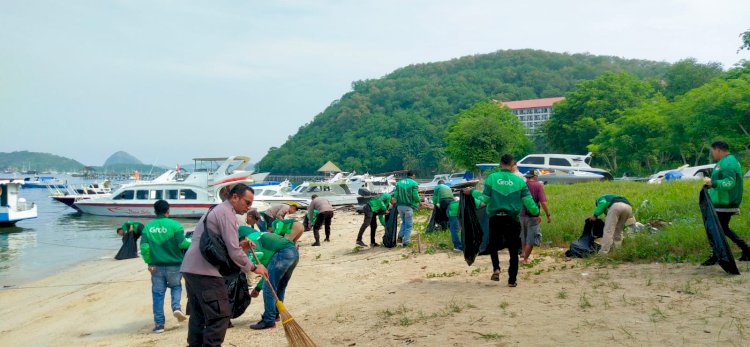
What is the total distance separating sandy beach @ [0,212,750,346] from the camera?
557 cm

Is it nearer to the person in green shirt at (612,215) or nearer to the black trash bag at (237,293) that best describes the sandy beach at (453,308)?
the black trash bag at (237,293)

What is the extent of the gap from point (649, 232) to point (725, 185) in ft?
9.77

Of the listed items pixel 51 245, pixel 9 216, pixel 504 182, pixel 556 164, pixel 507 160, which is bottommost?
pixel 51 245

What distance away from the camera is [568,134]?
51.6 metres

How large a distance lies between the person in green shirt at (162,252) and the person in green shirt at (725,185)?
270 inches

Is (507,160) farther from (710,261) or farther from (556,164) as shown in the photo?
(556,164)

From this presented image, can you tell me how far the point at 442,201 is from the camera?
43.2 feet

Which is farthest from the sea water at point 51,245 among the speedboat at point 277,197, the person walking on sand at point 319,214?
the person walking on sand at point 319,214

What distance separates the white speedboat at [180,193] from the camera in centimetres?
3291

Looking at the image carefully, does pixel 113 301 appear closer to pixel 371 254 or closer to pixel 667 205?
pixel 371 254

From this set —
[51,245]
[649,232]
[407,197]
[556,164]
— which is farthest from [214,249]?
[556,164]

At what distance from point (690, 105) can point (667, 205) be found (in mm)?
22807

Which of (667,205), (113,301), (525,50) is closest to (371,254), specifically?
(113,301)

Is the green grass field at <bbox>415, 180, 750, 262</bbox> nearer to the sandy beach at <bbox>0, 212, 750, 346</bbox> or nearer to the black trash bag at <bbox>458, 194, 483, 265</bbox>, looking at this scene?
the sandy beach at <bbox>0, 212, 750, 346</bbox>
